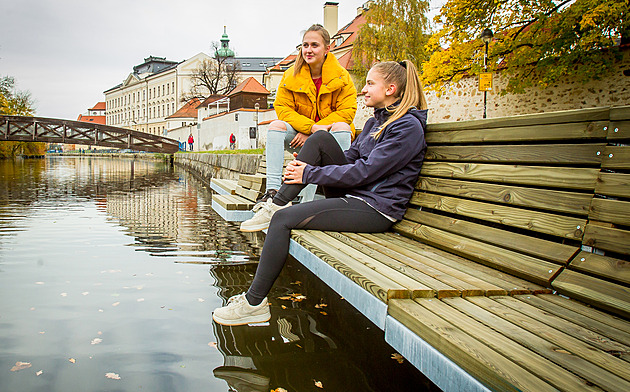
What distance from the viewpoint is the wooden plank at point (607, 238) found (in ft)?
6.11

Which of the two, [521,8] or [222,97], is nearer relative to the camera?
[521,8]

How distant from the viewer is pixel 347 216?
3119mm

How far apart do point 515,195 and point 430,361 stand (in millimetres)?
1112

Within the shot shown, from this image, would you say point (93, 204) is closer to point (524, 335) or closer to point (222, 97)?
point (524, 335)

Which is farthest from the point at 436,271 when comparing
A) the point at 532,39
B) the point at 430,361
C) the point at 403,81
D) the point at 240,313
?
the point at 532,39

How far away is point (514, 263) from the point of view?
2.28 m

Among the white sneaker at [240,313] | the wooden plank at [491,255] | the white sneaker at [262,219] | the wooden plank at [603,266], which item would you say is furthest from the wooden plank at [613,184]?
the white sneaker at [262,219]

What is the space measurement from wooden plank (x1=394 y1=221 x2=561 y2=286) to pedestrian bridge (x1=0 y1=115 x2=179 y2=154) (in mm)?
40038

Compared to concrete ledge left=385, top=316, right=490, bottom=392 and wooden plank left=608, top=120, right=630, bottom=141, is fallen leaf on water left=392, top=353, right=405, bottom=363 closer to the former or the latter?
concrete ledge left=385, top=316, right=490, bottom=392

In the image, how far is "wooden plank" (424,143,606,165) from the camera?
2090 mm

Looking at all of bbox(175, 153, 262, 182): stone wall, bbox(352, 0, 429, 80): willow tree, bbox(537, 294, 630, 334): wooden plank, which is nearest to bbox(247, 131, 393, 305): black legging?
bbox(537, 294, 630, 334): wooden plank

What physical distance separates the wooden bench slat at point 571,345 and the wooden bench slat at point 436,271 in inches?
3.6

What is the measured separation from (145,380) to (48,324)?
108cm

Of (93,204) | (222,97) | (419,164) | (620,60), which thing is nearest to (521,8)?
(620,60)
